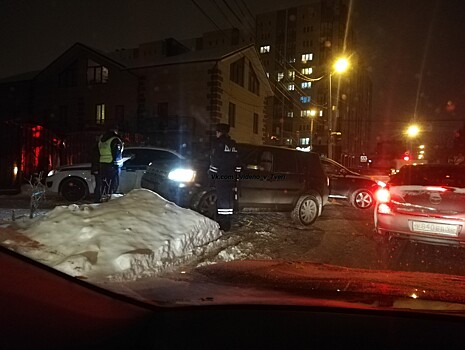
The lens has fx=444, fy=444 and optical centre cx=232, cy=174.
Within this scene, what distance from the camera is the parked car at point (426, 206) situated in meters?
6.75

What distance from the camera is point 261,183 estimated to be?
9188 millimetres

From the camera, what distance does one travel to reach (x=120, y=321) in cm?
196

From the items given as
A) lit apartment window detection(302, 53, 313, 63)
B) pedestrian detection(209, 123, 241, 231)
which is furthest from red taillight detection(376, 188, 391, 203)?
lit apartment window detection(302, 53, 313, 63)

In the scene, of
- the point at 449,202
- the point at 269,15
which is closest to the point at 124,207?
the point at 449,202

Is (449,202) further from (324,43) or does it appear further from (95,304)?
(324,43)

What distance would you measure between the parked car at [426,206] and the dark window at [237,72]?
80.2 ft

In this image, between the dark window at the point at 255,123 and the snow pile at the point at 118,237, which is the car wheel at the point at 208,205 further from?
the dark window at the point at 255,123

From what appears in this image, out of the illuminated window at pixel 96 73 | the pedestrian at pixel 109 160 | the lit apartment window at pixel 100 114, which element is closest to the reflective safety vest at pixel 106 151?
the pedestrian at pixel 109 160

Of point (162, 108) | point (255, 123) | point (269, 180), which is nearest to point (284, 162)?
point (269, 180)

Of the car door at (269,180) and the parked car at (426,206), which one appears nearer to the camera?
the parked car at (426,206)

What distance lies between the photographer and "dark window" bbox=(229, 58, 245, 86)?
31203mm

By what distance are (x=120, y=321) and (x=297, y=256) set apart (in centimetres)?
528

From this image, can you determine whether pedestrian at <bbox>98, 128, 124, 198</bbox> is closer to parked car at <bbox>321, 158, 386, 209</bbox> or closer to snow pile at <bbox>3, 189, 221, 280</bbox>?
snow pile at <bbox>3, 189, 221, 280</bbox>

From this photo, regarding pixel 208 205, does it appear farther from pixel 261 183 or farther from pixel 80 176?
pixel 80 176
